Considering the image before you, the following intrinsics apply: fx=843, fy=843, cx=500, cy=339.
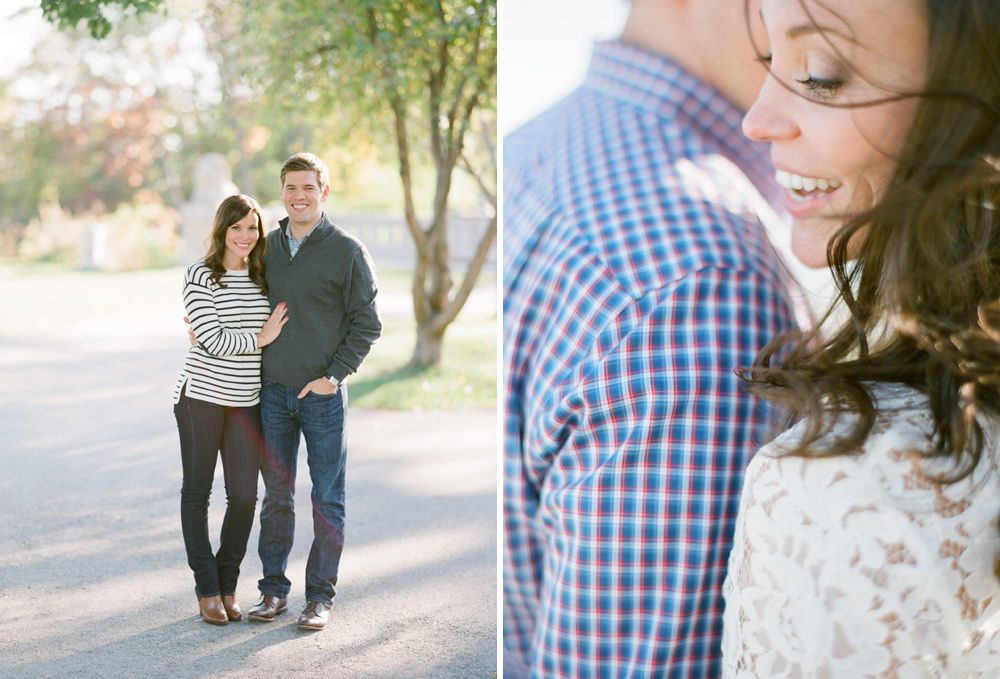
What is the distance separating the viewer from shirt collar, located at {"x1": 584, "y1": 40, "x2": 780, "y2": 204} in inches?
42.2

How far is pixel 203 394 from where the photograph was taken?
2.42 metres

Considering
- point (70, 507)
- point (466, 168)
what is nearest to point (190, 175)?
point (466, 168)

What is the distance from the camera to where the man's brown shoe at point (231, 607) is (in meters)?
2.63

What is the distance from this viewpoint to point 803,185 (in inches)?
42.7

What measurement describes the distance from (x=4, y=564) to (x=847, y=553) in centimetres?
290

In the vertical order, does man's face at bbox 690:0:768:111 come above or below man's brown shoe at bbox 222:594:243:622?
above

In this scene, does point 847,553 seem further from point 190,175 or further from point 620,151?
point 190,175

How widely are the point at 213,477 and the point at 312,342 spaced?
0.56m

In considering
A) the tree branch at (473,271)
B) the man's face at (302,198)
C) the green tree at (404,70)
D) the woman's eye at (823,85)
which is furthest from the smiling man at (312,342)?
the tree branch at (473,271)

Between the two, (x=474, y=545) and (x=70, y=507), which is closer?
(x=70, y=507)

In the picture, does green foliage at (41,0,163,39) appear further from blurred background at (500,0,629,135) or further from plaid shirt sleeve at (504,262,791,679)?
plaid shirt sleeve at (504,262,791,679)

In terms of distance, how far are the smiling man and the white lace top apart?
177 centimetres

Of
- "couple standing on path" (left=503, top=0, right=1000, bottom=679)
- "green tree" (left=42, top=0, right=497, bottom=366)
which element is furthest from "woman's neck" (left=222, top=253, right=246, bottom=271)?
"green tree" (left=42, top=0, right=497, bottom=366)

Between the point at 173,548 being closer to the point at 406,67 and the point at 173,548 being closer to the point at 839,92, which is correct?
the point at 839,92
